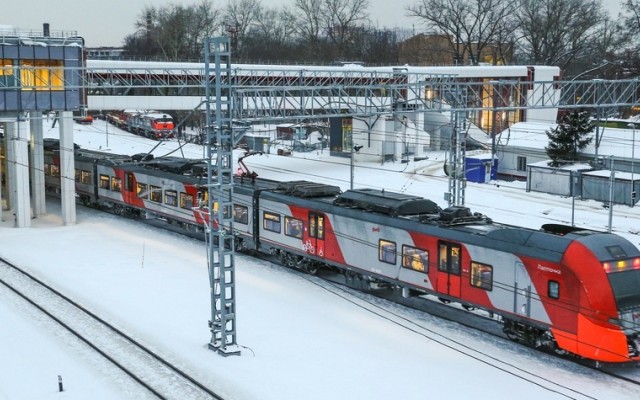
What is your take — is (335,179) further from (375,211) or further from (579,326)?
(579,326)

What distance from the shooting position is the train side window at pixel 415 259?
23734 mm

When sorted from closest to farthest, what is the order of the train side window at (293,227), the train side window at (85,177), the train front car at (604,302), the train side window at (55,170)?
the train front car at (604,302) < the train side window at (293,227) < the train side window at (85,177) < the train side window at (55,170)

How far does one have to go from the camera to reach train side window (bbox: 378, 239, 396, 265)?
24.9 meters

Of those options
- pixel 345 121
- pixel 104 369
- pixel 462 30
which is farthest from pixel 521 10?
pixel 104 369

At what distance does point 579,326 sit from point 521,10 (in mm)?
92317

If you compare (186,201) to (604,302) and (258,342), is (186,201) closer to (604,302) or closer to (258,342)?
(258,342)

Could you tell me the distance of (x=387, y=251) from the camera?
82.5 ft

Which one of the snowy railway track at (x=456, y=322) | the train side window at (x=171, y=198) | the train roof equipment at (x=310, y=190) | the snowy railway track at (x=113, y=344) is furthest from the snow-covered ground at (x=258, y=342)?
the train roof equipment at (x=310, y=190)

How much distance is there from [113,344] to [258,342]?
374cm

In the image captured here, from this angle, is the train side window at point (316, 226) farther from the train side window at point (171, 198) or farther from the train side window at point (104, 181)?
the train side window at point (104, 181)

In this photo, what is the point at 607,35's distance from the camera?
111750 mm

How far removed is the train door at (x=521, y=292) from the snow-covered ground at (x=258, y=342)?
3.73 ft

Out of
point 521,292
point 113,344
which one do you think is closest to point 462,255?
point 521,292

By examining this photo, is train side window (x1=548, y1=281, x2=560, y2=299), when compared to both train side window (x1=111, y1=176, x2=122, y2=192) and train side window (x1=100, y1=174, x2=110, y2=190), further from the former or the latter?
train side window (x1=100, y1=174, x2=110, y2=190)
